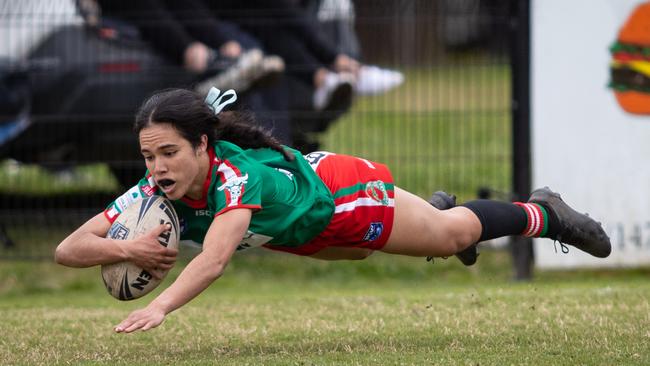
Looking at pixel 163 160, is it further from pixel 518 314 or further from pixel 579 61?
pixel 579 61

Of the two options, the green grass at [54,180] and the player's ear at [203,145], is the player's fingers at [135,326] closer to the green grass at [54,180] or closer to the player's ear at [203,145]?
the player's ear at [203,145]

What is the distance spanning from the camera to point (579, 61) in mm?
10484

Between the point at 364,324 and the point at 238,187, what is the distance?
6.10 feet

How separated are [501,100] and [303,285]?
2.47 m

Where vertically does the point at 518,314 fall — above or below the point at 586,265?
above

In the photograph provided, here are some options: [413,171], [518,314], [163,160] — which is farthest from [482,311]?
[413,171]

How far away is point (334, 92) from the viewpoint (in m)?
10.9

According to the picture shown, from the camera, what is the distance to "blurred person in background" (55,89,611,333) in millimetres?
5555

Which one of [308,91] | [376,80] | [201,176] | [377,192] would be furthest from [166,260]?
[308,91]

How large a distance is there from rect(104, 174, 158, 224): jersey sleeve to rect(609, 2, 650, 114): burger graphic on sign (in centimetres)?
569

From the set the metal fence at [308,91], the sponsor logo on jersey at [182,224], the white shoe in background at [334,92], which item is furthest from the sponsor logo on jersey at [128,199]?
the white shoe in background at [334,92]

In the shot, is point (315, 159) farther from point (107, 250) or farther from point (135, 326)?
point (135, 326)

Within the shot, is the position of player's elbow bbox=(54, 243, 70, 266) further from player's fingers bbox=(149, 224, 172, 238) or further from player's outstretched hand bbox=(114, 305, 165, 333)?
player's outstretched hand bbox=(114, 305, 165, 333)

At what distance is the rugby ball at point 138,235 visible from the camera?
5.71m
